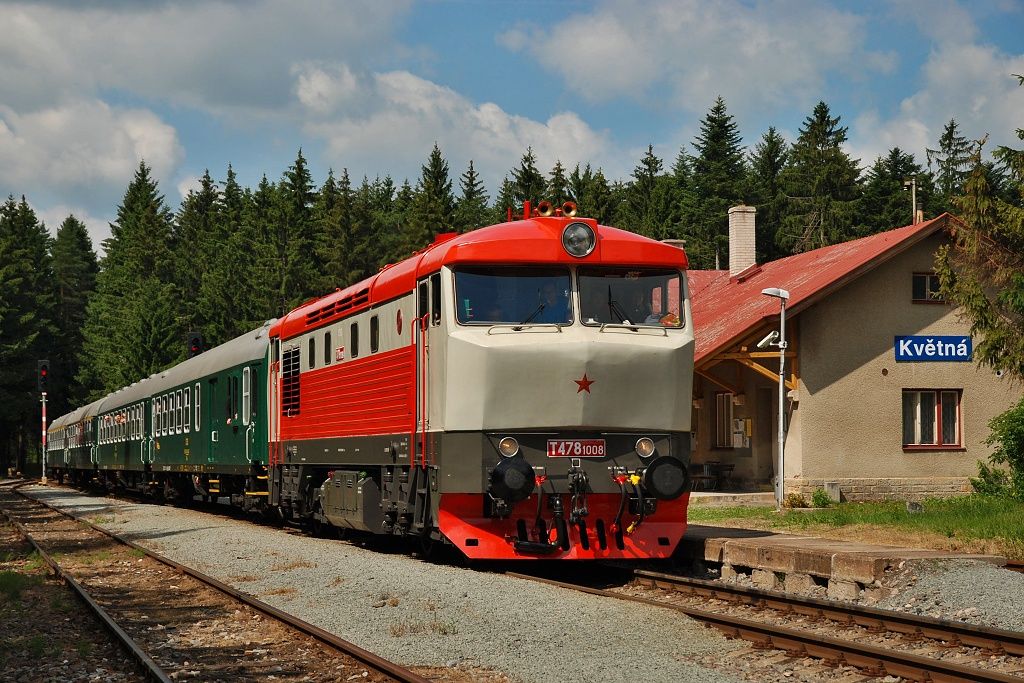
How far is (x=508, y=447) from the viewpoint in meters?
13.4

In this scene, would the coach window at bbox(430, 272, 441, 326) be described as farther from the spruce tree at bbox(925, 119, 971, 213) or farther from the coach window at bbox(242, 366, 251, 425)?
the spruce tree at bbox(925, 119, 971, 213)

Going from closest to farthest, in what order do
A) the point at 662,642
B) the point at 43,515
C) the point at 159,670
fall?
the point at 159,670, the point at 662,642, the point at 43,515

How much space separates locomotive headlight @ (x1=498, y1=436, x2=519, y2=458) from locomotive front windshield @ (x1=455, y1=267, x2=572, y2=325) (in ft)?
4.12

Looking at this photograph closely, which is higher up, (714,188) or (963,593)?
(714,188)

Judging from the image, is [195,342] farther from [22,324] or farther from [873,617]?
[22,324]

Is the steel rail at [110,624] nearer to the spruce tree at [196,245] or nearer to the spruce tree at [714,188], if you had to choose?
the spruce tree at [714,188]

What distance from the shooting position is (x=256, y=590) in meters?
13.5

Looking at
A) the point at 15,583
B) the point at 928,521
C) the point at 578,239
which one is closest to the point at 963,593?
the point at 578,239

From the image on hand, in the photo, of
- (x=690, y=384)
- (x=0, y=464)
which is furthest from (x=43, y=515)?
(x=0, y=464)

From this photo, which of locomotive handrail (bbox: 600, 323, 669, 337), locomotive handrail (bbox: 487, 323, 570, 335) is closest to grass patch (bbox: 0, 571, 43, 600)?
locomotive handrail (bbox: 487, 323, 570, 335)

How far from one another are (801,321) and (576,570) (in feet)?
44.9

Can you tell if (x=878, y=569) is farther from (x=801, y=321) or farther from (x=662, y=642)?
(x=801, y=321)

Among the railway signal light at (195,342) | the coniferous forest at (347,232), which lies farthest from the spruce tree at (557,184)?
the railway signal light at (195,342)

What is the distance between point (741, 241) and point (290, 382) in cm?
1756
